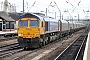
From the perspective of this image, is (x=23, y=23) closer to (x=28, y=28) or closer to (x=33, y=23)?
(x=28, y=28)

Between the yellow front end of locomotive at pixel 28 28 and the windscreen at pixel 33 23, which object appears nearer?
the yellow front end of locomotive at pixel 28 28

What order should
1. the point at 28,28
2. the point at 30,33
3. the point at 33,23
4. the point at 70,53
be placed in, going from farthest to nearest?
the point at 33,23 → the point at 28,28 → the point at 30,33 → the point at 70,53

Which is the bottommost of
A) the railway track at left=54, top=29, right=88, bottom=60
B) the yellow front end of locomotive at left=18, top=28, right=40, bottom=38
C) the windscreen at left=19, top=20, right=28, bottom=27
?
the railway track at left=54, top=29, right=88, bottom=60

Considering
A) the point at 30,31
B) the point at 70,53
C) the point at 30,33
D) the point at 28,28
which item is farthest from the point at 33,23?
the point at 70,53

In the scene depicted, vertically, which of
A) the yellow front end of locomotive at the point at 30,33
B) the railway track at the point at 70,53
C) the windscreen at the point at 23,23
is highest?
the windscreen at the point at 23,23

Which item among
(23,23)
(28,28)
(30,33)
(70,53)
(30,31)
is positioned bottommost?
(70,53)

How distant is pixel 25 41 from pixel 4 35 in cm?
1986

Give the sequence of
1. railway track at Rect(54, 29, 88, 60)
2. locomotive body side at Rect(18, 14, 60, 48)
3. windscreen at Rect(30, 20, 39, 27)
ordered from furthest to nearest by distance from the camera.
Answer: windscreen at Rect(30, 20, 39, 27) < locomotive body side at Rect(18, 14, 60, 48) < railway track at Rect(54, 29, 88, 60)

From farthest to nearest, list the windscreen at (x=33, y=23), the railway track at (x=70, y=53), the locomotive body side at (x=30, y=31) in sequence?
the windscreen at (x=33, y=23) → the locomotive body side at (x=30, y=31) → the railway track at (x=70, y=53)

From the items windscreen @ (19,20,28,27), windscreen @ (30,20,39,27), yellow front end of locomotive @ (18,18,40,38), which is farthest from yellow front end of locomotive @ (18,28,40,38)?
windscreen @ (19,20,28,27)

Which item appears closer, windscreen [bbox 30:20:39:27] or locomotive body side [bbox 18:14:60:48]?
locomotive body side [bbox 18:14:60:48]

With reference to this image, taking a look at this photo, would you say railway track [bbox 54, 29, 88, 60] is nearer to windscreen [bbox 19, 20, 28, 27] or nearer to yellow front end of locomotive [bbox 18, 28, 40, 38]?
yellow front end of locomotive [bbox 18, 28, 40, 38]

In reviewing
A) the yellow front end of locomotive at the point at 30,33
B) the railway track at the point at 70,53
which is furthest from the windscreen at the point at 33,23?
the railway track at the point at 70,53

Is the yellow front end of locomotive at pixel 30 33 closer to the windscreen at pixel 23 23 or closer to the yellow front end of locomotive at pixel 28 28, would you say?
the yellow front end of locomotive at pixel 28 28
